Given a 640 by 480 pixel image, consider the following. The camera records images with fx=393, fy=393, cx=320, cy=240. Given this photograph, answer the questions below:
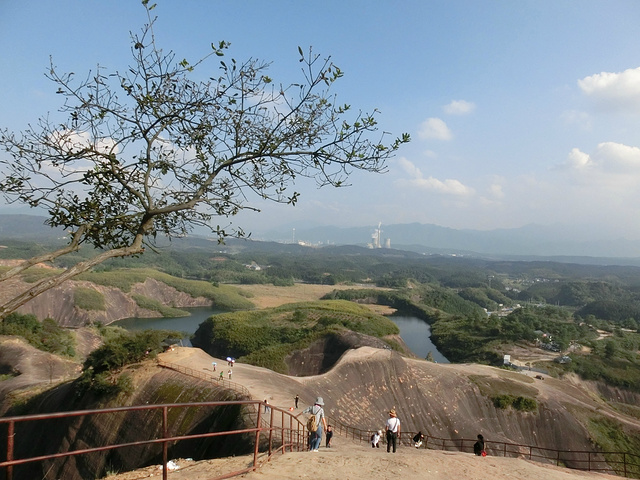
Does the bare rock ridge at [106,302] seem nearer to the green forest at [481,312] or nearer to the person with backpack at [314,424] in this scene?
the green forest at [481,312]

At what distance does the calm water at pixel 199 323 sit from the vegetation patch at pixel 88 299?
5230 mm

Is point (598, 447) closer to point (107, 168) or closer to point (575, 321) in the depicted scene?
point (107, 168)

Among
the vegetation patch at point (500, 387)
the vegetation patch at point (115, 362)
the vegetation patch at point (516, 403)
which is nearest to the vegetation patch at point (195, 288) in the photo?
the vegetation patch at point (115, 362)

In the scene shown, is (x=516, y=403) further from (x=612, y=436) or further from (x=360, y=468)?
(x=360, y=468)

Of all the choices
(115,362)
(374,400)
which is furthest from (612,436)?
(115,362)

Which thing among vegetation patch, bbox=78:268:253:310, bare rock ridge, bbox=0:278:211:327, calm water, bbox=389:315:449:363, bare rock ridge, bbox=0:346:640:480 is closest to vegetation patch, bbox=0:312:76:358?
bare rock ridge, bbox=0:278:211:327

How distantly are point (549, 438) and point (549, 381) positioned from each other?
41.4ft

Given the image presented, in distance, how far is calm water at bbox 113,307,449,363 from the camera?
75375 mm

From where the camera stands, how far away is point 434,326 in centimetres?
9181

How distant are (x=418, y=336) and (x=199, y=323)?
162 feet

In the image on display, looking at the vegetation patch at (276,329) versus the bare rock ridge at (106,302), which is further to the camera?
the bare rock ridge at (106,302)

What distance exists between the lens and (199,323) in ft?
295

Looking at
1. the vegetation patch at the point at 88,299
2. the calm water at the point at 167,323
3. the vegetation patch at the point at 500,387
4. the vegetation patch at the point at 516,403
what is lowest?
the calm water at the point at 167,323

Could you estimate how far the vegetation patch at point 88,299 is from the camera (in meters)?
79.6
